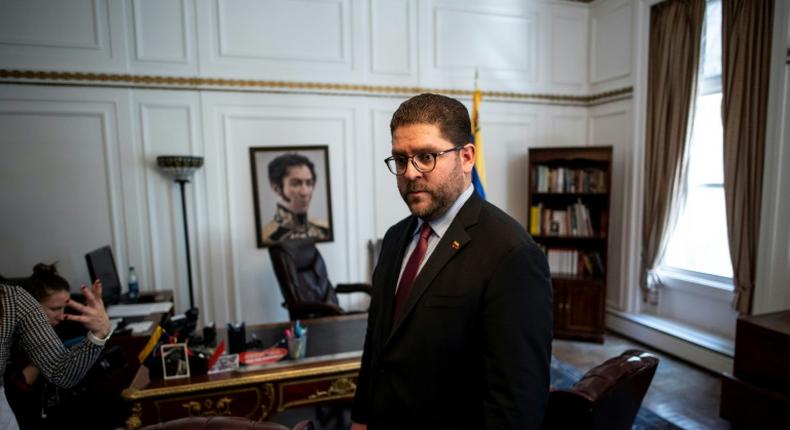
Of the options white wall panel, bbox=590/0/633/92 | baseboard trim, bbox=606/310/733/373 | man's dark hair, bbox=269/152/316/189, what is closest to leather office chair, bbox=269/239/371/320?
man's dark hair, bbox=269/152/316/189

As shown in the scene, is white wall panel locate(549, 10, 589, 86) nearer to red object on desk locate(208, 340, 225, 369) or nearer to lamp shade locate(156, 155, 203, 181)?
lamp shade locate(156, 155, 203, 181)

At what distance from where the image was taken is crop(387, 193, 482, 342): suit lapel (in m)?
1.07

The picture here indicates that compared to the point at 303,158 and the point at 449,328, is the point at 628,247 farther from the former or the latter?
the point at 449,328

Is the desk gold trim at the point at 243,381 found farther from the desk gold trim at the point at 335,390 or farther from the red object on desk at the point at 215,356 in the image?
the red object on desk at the point at 215,356

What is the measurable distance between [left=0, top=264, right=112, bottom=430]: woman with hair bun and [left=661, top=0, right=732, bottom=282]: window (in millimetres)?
4264

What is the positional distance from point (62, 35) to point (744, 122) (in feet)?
17.4

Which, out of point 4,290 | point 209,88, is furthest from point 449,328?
point 209,88

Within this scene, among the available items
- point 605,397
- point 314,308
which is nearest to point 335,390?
point 314,308

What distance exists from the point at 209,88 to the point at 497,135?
2.86 metres

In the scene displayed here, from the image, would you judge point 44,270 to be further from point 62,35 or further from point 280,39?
point 280,39

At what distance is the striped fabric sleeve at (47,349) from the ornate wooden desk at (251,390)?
459 mm

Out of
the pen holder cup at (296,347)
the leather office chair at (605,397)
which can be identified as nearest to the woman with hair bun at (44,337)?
the pen holder cup at (296,347)

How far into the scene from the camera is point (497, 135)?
4391 millimetres

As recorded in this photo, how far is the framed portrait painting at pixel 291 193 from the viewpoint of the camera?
371 centimetres
